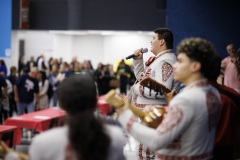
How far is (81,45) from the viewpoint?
89.4ft

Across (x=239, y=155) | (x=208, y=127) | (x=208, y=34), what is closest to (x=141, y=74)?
(x=239, y=155)

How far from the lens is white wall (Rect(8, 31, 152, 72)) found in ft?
85.6

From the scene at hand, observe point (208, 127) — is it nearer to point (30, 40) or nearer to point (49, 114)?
point (49, 114)

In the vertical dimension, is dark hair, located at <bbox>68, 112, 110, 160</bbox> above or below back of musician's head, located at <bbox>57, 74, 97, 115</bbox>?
below

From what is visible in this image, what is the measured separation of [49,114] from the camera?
1009 cm

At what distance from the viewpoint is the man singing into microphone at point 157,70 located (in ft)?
17.1

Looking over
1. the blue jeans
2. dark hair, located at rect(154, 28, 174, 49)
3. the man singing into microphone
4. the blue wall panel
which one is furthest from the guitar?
the blue wall panel

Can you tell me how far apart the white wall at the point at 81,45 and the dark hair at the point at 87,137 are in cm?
2316

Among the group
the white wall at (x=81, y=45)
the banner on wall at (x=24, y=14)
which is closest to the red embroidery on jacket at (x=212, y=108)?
the banner on wall at (x=24, y=14)

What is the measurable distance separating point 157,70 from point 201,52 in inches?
94.8

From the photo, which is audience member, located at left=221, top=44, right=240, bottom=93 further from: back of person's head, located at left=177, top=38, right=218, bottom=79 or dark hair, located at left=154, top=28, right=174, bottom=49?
back of person's head, located at left=177, top=38, right=218, bottom=79

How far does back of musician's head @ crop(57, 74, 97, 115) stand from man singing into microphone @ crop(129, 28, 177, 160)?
267 cm

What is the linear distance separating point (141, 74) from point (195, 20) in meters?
3.93

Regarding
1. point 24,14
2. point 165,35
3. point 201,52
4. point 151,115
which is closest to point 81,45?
point 24,14
